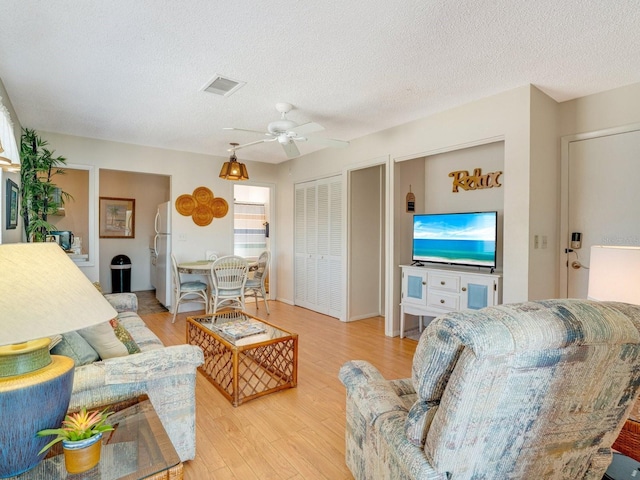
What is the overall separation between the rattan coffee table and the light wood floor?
3.1 inches

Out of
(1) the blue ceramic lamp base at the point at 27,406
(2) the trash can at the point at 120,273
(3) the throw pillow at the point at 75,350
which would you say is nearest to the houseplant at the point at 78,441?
(1) the blue ceramic lamp base at the point at 27,406

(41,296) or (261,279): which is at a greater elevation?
(41,296)

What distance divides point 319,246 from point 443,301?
2156 mm

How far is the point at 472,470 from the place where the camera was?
991 mm

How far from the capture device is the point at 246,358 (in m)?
3.24

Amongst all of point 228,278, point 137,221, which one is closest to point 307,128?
point 228,278

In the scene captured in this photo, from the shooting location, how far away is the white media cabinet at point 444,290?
3.20 meters

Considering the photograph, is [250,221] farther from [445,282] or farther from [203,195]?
[445,282]

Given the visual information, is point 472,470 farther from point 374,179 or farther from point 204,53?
point 374,179

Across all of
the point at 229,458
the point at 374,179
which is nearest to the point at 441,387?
the point at 229,458

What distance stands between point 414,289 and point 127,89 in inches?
132

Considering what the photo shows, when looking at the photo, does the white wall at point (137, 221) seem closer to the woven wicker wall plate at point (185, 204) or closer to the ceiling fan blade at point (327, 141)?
the woven wicker wall plate at point (185, 204)

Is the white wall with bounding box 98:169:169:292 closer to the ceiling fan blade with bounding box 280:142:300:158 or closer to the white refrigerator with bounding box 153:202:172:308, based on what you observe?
the white refrigerator with bounding box 153:202:172:308

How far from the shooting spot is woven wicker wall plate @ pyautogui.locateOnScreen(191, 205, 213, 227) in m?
5.33
